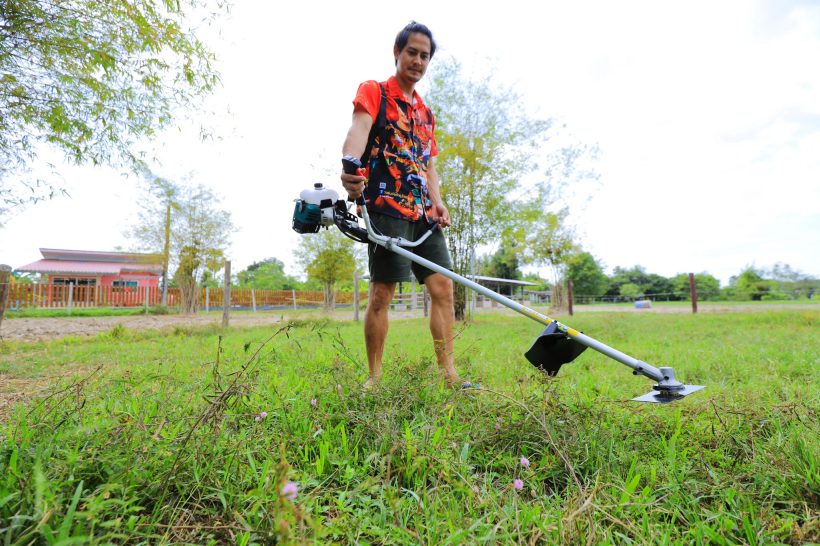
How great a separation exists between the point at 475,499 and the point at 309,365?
1.90 meters

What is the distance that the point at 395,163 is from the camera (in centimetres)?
249

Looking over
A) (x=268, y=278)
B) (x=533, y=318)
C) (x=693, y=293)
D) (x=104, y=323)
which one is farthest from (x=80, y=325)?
(x=268, y=278)

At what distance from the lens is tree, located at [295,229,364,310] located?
2206 cm

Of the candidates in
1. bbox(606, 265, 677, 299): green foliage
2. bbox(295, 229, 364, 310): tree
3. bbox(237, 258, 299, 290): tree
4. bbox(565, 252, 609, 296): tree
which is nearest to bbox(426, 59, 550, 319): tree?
bbox(295, 229, 364, 310): tree

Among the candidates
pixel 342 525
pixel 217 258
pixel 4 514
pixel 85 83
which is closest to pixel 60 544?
pixel 4 514

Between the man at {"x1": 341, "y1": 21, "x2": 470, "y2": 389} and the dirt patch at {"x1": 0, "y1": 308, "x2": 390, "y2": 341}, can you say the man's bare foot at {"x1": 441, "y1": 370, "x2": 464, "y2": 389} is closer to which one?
the man at {"x1": 341, "y1": 21, "x2": 470, "y2": 389}

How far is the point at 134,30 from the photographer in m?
4.09

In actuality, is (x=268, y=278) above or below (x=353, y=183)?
above

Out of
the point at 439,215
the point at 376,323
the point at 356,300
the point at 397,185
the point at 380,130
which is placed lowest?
the point at 376,323

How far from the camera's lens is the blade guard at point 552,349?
174 cm

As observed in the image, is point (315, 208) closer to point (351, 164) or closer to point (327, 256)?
point (351, 164)

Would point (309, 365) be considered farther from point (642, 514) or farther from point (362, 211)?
point (642, 514)

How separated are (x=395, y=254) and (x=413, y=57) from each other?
3.83ft

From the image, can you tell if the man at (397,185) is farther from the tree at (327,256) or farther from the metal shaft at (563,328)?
the tree at (327,256)
